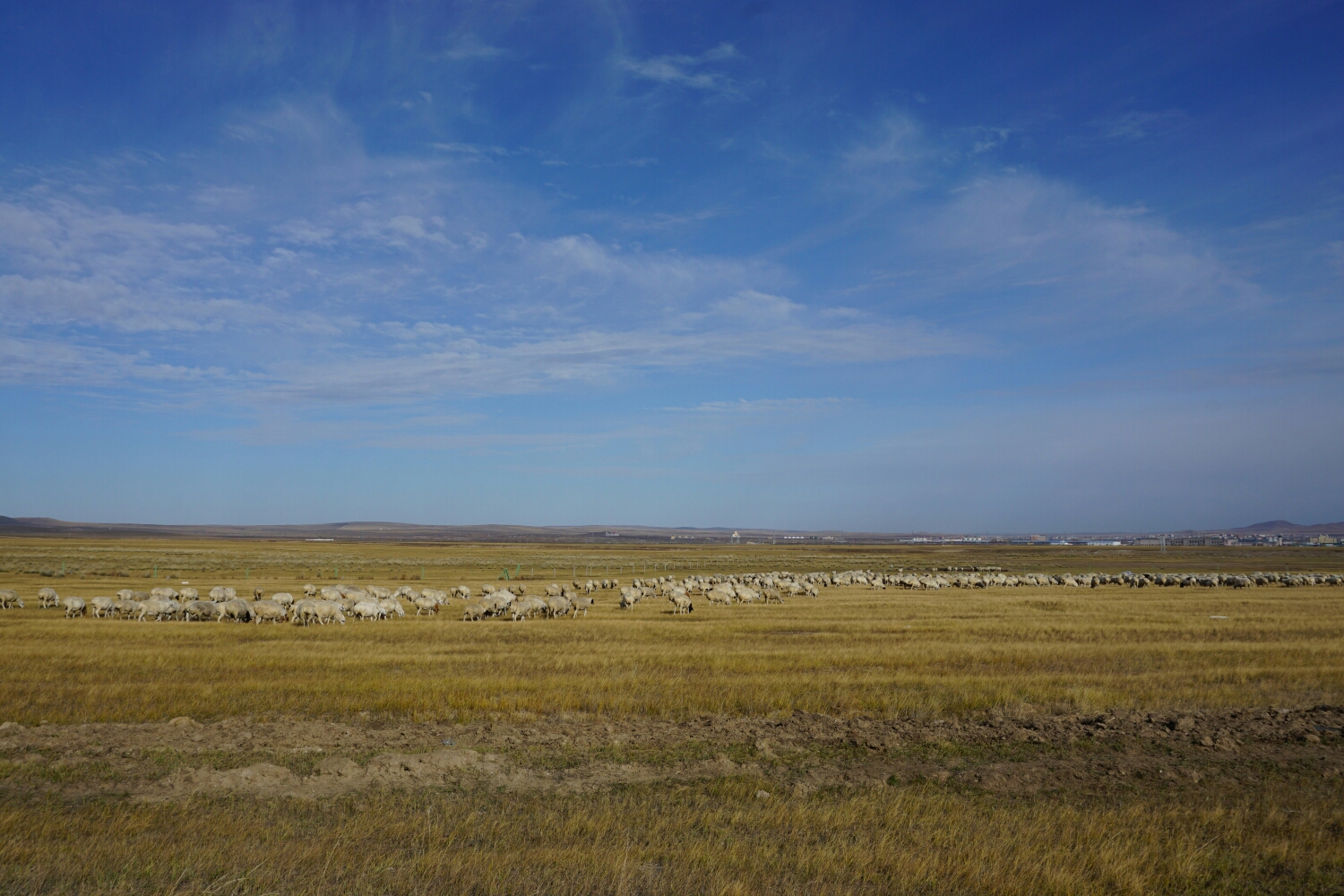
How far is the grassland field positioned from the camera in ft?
23.3

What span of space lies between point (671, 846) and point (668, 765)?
11.4ft

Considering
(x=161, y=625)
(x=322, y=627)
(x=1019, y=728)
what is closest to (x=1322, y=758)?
(x=1019, y=728)

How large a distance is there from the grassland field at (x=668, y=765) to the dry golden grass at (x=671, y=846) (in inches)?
1.6

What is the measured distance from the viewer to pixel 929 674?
18.0m

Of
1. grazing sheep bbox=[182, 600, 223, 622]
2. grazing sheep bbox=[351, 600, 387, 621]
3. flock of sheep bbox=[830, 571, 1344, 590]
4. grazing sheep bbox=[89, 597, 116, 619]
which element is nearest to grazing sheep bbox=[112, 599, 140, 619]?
grazing sheep bbox=[89, 597, 116, 619]

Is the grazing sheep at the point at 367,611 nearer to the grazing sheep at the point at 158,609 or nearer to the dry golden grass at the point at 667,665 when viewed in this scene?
the dry golden grass at the point at 667,665

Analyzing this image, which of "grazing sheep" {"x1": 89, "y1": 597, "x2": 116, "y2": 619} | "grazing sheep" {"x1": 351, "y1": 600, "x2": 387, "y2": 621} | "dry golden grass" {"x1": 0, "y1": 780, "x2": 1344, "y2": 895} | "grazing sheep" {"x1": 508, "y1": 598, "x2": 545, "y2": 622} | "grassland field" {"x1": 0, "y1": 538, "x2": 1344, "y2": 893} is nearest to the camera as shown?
"dry golden grass" {"x1": 0, "y1": 780, "x2": 1344, "y2": 895}

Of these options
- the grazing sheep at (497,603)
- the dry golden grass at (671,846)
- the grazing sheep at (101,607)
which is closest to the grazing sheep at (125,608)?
the grazing sheep at (101,607)

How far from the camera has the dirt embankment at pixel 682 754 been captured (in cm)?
1014

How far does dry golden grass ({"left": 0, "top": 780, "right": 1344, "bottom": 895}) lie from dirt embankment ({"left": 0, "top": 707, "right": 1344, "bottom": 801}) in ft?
2.81

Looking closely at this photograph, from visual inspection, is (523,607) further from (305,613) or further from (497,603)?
(305,613)

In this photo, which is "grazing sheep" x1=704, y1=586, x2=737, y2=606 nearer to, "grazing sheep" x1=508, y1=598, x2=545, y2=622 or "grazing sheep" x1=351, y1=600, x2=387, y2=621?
"grazing sheep" x1=508, y1=598, x2=545, y2=622

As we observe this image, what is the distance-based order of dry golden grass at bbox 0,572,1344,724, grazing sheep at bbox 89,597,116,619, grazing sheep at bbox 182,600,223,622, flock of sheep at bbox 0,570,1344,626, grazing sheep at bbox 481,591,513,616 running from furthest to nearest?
grazing sheep at bbox 481,591,513,616
grazing sheep at bbox 89,597,116,619
grazing sheep at bbox 182,600,223,622
flock of sheep at bbox 0,570,1344,626
dry golden grass at bbox 0,572,1344,724

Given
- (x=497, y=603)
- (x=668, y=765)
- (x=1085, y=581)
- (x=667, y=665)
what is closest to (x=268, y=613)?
(x=497, y=603)
